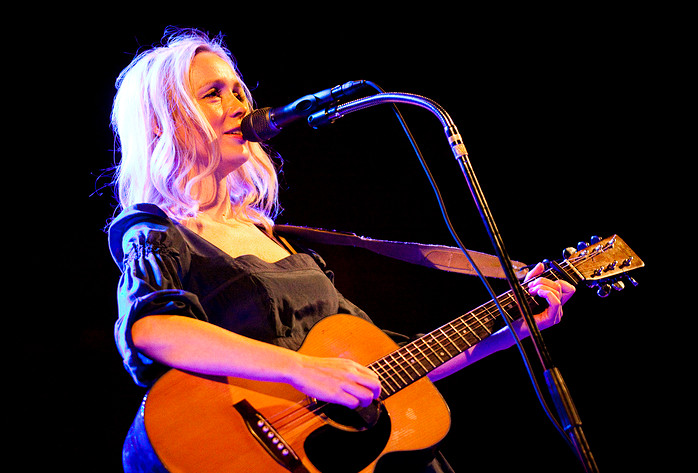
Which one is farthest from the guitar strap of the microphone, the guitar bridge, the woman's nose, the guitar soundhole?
the guitar bridge

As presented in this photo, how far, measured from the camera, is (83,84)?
2.51m

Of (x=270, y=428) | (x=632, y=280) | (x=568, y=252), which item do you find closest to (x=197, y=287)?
(x=270, y=428)

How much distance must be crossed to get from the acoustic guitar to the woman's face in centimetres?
80

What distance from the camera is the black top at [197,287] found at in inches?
49.1

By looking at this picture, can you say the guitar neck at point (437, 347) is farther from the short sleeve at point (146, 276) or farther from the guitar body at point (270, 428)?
the short sleeve at point (146, 276)

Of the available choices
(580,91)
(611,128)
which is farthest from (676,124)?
(580,91)

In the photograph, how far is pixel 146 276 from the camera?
1.32 meters

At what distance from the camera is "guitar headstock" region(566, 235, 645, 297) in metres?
1.88

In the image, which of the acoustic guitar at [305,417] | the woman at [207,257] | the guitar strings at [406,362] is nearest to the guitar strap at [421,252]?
the woman at [207,257]

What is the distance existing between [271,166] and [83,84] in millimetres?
1171

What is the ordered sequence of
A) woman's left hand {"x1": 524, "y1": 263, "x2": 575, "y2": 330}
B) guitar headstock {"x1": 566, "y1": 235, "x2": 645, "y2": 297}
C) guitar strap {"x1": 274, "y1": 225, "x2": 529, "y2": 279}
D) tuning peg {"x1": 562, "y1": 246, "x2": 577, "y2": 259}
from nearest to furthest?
woman's left hand {"x1": 524, "y1": 263, "x2": 575, "y2": 330} → guitar headstock {"x1": 566, "y1": 235, "x2": 645, "y2": 297} → tuning peg {"x1": 562, "y1": 246, "x2": 577, "y2": 259} → guitar strap {"x1": 274, "y1": 225, "x2": 529, "y2": 279}

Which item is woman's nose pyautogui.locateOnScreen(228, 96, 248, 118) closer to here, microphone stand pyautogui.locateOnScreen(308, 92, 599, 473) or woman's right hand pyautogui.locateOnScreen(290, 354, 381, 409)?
microphone stand pyautogui.locateOnScreen(308, 92, 599, 473)

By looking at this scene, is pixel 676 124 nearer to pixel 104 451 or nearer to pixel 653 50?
pixel 653 50

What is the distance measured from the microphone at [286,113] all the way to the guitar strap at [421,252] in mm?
675
